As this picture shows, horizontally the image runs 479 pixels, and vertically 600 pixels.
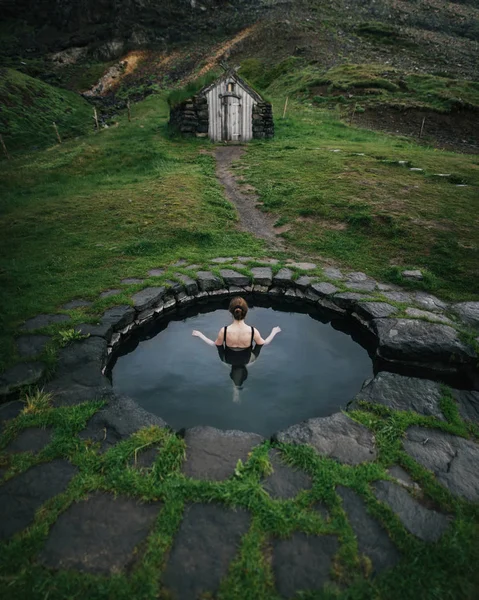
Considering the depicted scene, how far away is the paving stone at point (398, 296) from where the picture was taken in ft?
19.3

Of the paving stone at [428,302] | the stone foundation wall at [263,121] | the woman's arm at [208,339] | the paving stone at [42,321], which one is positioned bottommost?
the woman's arm at [208,339]

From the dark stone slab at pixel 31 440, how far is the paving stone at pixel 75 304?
2.50 m

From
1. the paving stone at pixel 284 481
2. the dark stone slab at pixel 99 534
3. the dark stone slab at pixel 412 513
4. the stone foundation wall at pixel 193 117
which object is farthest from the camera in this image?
the stone foundation wall at pixel 193 117

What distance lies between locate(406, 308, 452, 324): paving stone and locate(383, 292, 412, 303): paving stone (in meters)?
0.33

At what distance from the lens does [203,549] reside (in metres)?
2.56

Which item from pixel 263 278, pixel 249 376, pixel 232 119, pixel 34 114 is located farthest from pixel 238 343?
pixel 34 114

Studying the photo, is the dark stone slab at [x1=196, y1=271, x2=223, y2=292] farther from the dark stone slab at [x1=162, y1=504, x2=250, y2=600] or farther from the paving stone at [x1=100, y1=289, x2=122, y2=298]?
the dark stone slab at [x1=162, y1=504, x2=250, y2=600]

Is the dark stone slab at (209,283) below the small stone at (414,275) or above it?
below

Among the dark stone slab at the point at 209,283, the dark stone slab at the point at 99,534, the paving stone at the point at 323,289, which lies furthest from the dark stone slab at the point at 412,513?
the dark stone slab at the point at 209,283

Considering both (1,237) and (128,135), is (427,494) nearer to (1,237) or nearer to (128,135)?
(1,237)

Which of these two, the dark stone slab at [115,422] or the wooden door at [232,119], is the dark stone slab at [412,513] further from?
the wooden door at [232,119]

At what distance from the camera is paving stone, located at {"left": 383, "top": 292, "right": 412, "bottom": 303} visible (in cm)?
588

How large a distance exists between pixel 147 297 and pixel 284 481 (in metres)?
3.88

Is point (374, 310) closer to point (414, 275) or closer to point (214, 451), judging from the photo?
point (414, 275)
